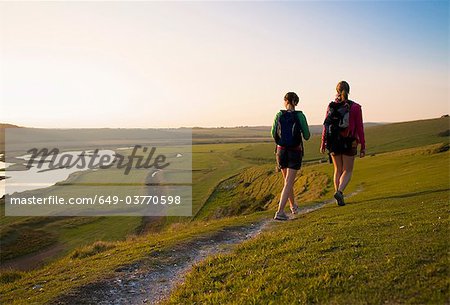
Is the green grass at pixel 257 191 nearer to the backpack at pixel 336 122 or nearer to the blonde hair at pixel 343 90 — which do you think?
the backpack at pixel 336 122

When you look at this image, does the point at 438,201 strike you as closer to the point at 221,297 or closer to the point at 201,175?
the point at 221,297

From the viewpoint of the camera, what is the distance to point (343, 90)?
563 inches

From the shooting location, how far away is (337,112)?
14.5m

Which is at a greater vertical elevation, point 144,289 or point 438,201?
point 438,201

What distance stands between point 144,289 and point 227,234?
5511 millimetres

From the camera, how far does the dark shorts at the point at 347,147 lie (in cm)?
1462

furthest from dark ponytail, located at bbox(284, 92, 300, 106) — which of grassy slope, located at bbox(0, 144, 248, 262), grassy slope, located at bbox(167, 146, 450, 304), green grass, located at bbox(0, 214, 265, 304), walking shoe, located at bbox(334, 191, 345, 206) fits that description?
grassy slope, located at bbox(0, 144, 248, 262)

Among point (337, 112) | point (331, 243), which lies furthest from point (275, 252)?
point (337, 112)

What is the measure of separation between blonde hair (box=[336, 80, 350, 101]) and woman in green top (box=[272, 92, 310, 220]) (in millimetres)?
1813

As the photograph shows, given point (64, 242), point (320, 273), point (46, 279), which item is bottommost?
point (64, 242)

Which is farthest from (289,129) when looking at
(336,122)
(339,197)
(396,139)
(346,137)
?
(396,139)

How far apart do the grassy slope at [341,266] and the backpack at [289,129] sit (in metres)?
3.02

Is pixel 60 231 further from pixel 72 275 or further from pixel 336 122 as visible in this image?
pixel 336 122

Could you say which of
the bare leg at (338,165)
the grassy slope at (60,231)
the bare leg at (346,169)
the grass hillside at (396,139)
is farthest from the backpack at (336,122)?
the grass hillside at (396,139)
